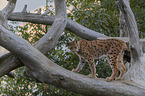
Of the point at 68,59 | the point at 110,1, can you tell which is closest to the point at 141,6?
the point at 110,1

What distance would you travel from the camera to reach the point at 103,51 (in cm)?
319

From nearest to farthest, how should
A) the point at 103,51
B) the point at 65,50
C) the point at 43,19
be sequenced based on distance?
→ the point at 103,51 < the point at 43,19 < the point at 65,50

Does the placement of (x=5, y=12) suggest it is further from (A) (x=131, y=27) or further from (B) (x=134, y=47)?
(B) (x=134, y=47)

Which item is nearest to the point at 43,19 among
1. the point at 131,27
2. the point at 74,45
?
the point at 74,45

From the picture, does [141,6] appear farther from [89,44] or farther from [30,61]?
[30,61]

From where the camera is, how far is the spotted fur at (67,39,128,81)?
306 cm

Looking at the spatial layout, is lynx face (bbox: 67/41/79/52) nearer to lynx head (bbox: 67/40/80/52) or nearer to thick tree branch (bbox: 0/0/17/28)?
lynx head (bbox: 67/40/80/52)

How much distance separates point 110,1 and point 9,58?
3465 millimetres

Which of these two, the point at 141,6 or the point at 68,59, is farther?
the point at 141,6

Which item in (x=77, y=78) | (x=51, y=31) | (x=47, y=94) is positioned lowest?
(x=47, y=94)

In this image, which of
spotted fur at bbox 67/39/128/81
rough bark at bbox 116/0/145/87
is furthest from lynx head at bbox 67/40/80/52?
rough bark at bbox 116/0/145/87

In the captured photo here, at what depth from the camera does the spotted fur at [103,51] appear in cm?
306

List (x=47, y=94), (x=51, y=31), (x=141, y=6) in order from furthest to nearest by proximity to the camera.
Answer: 1. (x=141, y=6)
2. (x=47, y=94)
3. (x=51, y=31)

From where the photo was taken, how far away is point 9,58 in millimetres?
3314
